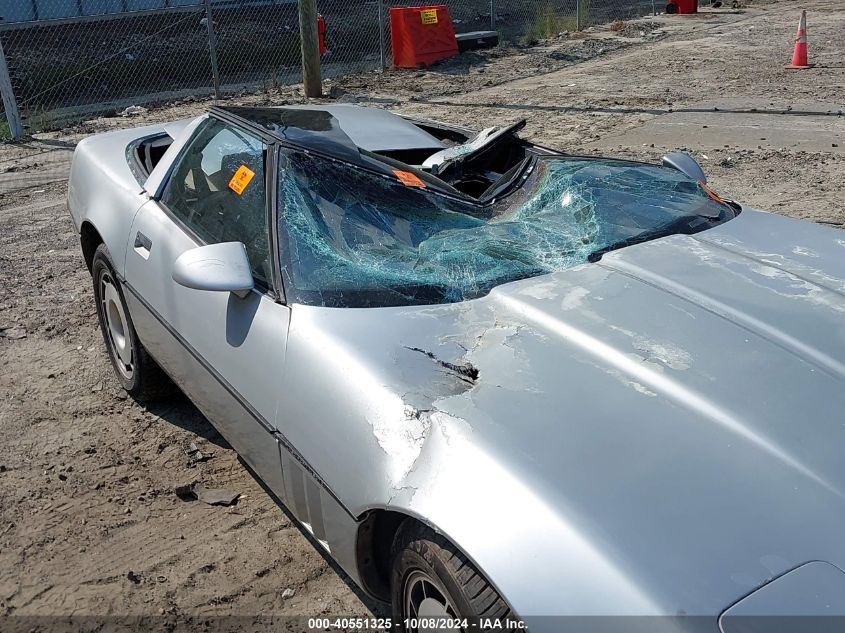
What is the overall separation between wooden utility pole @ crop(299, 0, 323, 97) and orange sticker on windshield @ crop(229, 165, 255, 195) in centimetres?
904

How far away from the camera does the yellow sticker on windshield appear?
14.5 metres

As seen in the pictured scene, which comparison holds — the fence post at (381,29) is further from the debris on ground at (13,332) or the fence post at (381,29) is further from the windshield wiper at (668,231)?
the windshield wiper at (668,231)

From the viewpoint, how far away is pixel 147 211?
366 centimetres

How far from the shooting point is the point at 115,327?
4.22m

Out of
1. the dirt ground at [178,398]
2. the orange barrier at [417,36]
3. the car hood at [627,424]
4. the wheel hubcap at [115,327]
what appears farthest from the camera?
the orange barrier at [417,36]

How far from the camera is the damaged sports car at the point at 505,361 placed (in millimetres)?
1801

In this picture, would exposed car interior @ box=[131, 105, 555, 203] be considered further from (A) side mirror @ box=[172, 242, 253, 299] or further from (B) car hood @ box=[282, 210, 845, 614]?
(B) car hood @ box=[282, 210, 845, 614]

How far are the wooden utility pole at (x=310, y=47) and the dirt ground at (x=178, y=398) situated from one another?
17.8 inches

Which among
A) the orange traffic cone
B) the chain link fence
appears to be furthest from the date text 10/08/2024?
the orange traffic cone

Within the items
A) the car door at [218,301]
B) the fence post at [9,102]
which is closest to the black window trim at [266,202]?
the car door at [218,301]

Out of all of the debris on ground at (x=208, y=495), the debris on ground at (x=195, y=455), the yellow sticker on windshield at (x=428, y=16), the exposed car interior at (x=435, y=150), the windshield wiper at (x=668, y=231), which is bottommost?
the debris on ground at (x=208, y=495)

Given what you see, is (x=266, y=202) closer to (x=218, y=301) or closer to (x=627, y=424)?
(x=218, y=301)

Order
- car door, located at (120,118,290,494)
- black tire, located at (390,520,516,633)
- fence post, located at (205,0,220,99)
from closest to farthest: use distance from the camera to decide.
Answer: black tire, located at (390,520,516,633)
car door, located at (120,118,290,494)
fence post, located at (205,0,220,99)

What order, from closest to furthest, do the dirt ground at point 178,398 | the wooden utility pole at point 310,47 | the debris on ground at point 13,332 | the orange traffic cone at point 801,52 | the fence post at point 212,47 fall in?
the dirt ground at point 178,398
the debris on ground at point 13,332
the wooden utility pole at point 310,47
the fence post at point 212,47
the orange traffic cone at point 801,52
